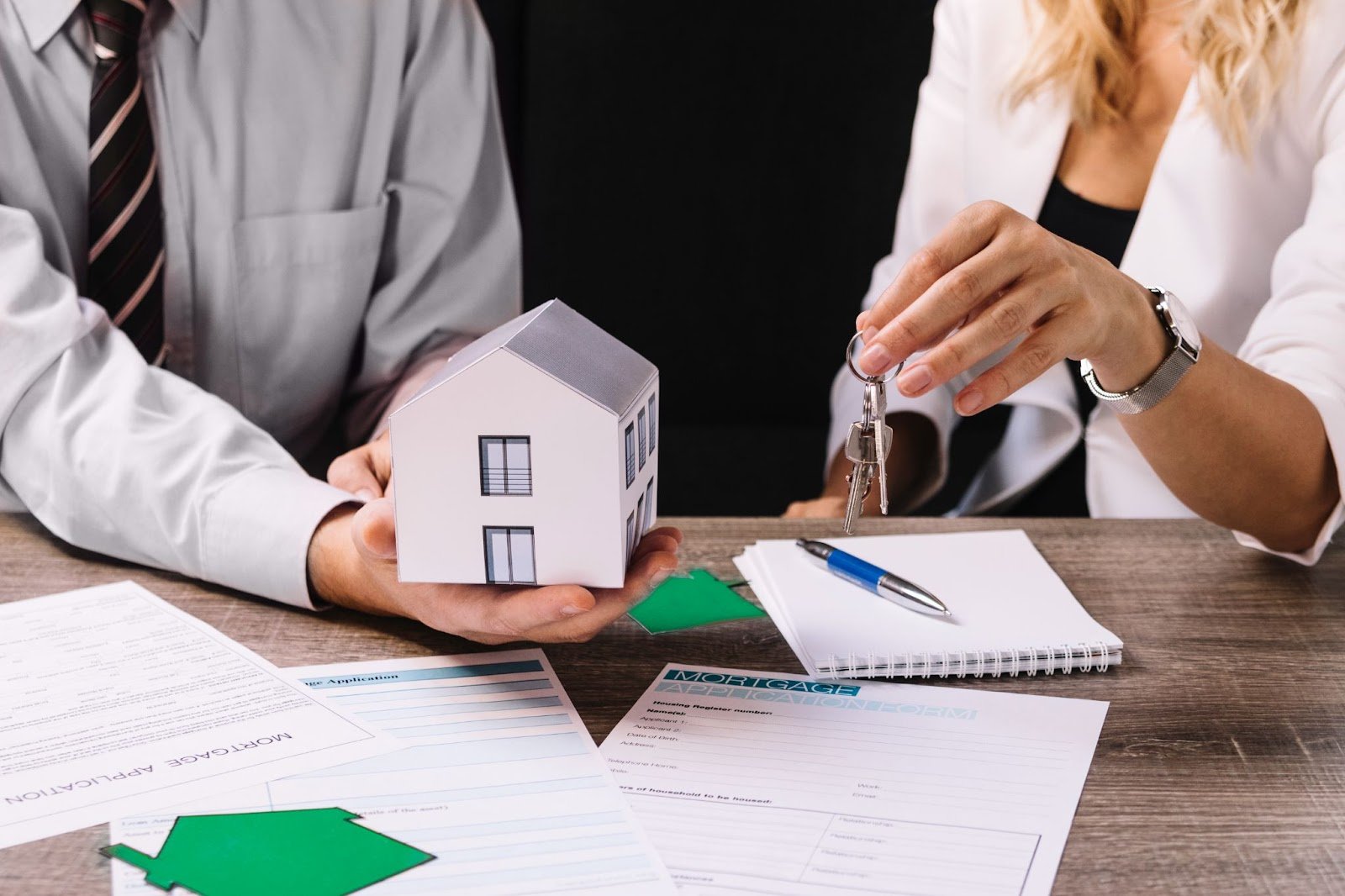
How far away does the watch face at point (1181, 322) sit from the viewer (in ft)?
3.11

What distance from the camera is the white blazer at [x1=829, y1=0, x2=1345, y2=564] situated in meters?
1.14

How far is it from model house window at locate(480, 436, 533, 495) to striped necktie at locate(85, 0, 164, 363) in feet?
2.06

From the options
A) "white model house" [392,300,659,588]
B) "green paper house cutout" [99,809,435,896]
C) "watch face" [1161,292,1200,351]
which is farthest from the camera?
"watch face" [1161,292,1200,351]

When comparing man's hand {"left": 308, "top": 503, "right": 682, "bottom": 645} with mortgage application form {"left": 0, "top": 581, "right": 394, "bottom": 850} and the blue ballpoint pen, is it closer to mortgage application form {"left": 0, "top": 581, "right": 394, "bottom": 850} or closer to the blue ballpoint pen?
mortgage application form {"left": 0, "top": 581, "right": 394, "bottom": 850}

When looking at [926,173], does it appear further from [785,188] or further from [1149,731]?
[1149,731]

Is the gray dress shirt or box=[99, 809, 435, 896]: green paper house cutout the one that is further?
the gray dress shirt

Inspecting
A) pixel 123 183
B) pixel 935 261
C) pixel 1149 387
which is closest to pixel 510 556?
pixel 935 261

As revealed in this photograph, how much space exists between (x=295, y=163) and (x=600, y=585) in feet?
2.51

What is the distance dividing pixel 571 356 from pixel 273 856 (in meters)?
0.32

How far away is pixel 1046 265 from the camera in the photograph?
828 millimetres

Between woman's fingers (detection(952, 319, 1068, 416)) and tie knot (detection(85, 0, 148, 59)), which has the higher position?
tie knot (detection(85, 0, 148, 59))

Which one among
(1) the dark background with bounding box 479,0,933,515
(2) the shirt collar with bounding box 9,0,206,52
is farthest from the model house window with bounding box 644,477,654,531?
(1) the dark background with bounding box 479,0,933,515

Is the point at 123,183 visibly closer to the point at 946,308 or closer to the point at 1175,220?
the point at 946,308

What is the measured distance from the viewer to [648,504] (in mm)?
805
